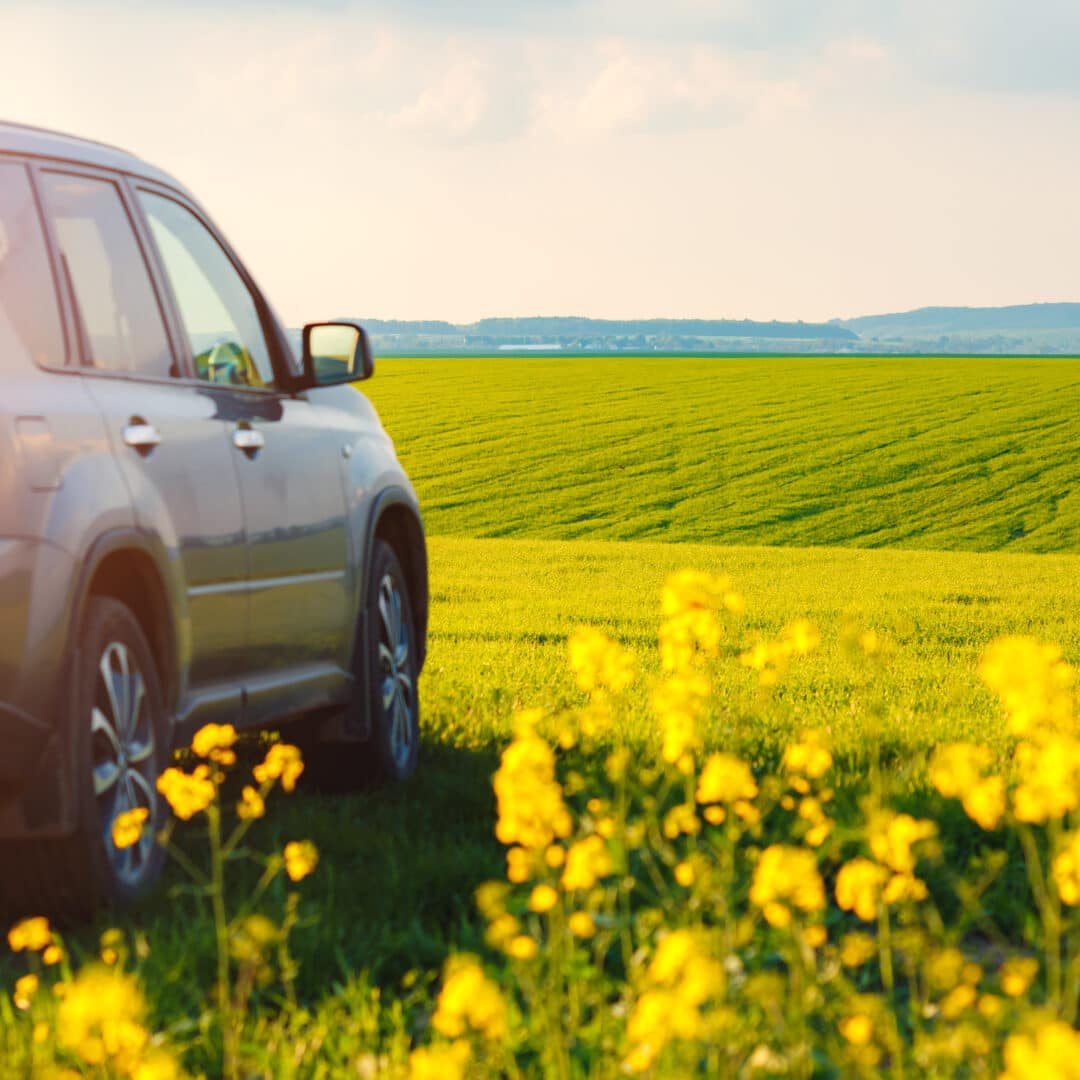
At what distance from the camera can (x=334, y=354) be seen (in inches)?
252

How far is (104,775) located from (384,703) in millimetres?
2087

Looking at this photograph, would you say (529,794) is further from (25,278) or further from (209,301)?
(209,301)

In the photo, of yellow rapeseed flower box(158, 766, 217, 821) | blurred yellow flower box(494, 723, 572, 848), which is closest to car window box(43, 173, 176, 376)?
yellow rapeseed flower box(158, 766, 217, 821)

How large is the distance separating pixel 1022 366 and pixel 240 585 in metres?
71.2

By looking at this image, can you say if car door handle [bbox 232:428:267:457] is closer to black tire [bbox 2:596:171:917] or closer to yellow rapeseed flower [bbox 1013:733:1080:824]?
black tire [bbox 2:596:171:917]

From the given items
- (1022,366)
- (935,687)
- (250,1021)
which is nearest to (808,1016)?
(250,1021)

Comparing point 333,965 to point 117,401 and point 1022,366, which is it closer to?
point 117,401

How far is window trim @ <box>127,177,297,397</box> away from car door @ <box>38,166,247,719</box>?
0.08 metres

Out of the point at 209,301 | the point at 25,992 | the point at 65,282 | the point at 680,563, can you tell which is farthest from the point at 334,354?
the point at 680,563

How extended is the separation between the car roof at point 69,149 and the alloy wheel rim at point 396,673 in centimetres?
191

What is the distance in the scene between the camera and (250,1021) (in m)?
3.88

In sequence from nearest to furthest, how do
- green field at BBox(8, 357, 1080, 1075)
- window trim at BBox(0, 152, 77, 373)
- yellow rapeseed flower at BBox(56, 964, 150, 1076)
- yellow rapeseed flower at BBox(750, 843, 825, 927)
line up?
yellow rapeseed flower at BBox(56, 964, 150, 1076) → yellow rapeseed flower at BBox(750, 843, 825, 927) → window trim at BBox(0, 152, 77, 373) → green field at BBox(8, 357, 1080, 1075)

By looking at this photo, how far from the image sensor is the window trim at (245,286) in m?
5.50

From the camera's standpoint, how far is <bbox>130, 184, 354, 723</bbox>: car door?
5.61m
